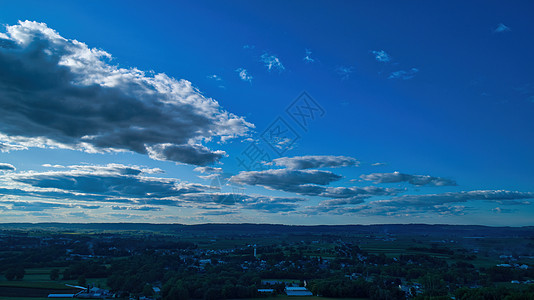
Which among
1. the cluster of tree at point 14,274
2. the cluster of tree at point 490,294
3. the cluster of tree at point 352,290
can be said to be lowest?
the cluster of tree at point 352,290

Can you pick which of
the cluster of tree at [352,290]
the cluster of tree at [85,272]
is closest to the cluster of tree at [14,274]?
the cluster of tree at [85,272]

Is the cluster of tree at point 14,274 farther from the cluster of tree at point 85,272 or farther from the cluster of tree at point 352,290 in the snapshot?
the cluster of tree at point 352,290

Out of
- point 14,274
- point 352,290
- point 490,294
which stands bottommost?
point 352,290

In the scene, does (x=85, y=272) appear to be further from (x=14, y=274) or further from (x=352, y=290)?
(x=352, y=290)

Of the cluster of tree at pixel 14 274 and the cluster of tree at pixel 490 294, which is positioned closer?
the cluster of tree at pixel 490 294

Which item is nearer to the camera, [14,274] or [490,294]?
[490,294]

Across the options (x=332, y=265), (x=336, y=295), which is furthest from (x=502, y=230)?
(x=336, y=295)

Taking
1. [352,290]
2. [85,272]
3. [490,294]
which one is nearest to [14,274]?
[85,272]

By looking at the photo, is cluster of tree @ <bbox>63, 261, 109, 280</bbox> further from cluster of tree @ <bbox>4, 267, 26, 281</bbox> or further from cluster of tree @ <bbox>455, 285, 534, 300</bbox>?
cluster of tree @ <bbox>455, 285, 534, 300</bbox>

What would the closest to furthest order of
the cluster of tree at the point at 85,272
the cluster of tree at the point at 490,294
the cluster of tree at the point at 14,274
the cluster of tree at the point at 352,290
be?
the cluster of tree at the point at 490,294, the cluster of tree at the point at 352,290, the cluster of tree at the point at 14,274, the cluster of tree at the point at 85,272

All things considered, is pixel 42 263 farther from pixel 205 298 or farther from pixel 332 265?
pixel 332 265

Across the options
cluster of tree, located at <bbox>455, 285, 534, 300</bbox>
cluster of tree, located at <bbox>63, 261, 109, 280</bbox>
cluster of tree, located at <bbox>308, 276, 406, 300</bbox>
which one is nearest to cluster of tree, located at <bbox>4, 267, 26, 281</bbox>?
cluster of tree, located at <bbox>63, 261, 109, 280</bbox>
